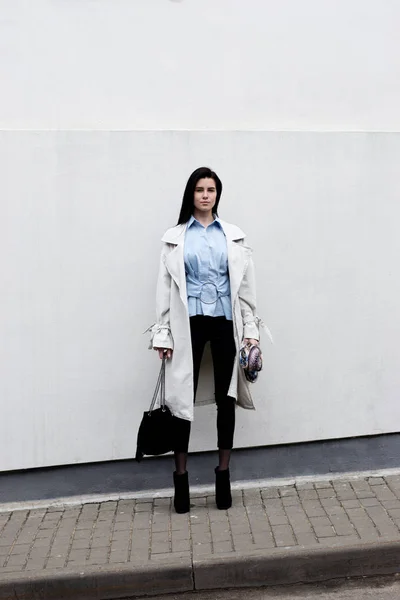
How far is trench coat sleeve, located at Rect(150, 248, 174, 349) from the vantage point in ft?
14.1

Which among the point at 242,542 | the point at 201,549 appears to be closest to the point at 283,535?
the point at 242,542

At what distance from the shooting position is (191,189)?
434 cm

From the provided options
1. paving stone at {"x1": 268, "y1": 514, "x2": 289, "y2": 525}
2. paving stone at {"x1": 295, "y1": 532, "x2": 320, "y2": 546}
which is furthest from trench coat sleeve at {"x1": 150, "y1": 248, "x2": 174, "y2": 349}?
paving stone at {"x1": 295, "y1": 532, "x2": 320, "y2": 546}

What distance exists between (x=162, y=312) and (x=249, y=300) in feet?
1.77

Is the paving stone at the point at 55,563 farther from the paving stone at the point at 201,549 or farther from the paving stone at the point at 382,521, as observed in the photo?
the paving stone at the point at 382,521

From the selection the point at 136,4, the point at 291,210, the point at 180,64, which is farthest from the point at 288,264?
the point at 136,4

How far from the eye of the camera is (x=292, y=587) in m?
3.86

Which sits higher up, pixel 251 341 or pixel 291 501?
pixel 251 341

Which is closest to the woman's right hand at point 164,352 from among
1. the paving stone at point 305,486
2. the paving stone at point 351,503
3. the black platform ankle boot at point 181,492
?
the black platform ankle boot at point 181,492

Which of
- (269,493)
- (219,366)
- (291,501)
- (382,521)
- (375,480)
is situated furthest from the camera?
(375,480)

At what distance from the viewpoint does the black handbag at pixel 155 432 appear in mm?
4379

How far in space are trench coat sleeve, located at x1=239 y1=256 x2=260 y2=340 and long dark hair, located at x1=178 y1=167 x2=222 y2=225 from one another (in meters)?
0.47

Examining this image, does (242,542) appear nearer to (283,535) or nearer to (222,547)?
(222,547)

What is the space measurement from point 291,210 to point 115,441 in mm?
1905
